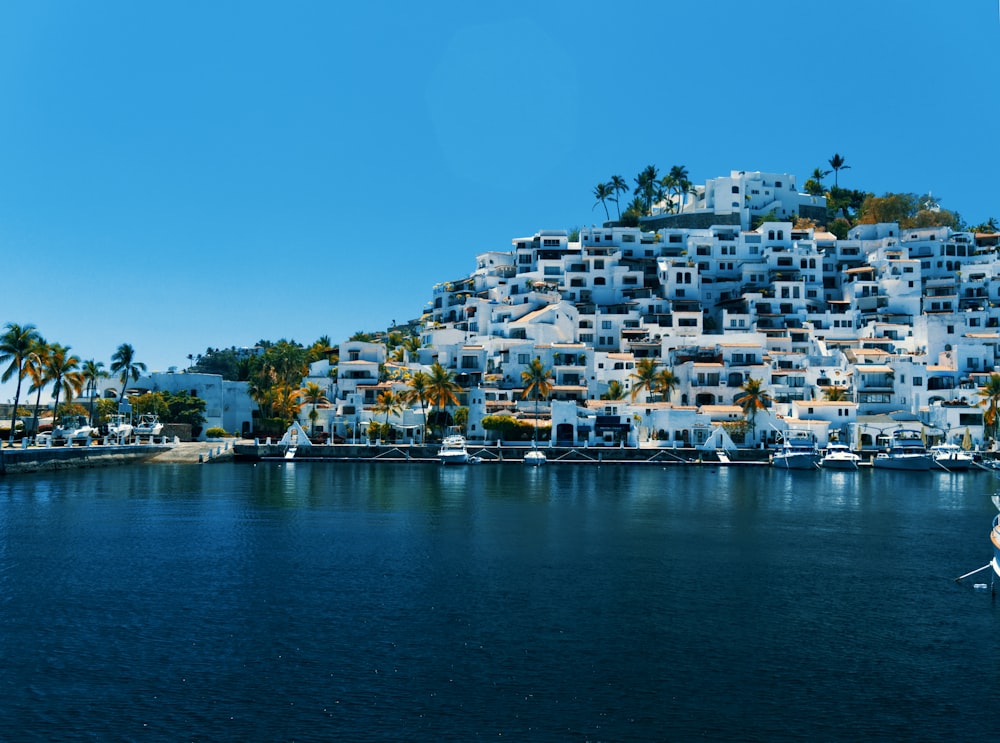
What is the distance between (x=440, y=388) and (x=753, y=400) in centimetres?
3784

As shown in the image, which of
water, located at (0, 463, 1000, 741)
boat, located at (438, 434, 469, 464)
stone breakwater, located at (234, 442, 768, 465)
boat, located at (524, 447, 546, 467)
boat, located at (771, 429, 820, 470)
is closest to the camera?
water, located at (0, 463, 1000, 741)

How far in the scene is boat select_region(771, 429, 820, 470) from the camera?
349 ft

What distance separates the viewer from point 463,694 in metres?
28.4

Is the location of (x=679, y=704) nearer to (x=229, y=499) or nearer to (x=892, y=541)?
(x=892, y=541)

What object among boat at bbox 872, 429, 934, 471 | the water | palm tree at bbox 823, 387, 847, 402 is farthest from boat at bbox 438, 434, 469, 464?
boat at bbox 872, 429, 934, 471

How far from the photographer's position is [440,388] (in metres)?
118

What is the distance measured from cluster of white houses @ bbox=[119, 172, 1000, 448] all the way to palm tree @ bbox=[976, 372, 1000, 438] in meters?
1.38

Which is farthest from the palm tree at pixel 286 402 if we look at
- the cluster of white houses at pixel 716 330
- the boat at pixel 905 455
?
the boat at pixel 905 455

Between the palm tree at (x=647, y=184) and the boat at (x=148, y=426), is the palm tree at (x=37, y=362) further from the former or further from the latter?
the palm tree at (x=647, y=184)

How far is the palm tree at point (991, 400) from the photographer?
4342 inches


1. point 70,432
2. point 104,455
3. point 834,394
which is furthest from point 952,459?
point 70,432

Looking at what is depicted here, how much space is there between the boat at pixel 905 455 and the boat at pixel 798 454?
7.24 m

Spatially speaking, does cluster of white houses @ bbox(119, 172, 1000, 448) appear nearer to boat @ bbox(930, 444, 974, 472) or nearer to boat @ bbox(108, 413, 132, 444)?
boat @ bbox(930, 444, 974, 472)

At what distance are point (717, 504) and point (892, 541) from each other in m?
18.9
